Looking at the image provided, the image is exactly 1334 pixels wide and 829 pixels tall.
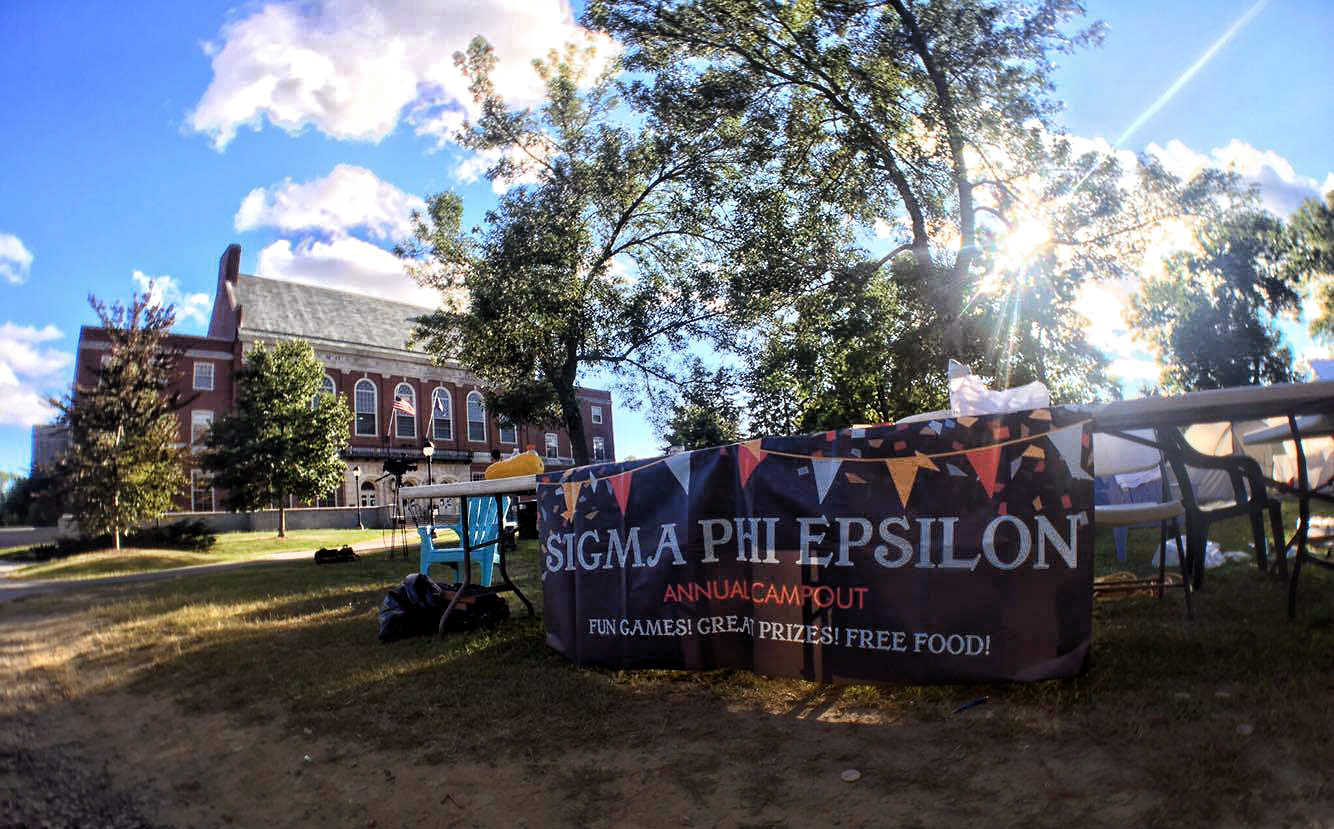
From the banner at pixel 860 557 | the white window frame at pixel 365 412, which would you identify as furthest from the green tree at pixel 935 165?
the white window frame at pixel 365 412

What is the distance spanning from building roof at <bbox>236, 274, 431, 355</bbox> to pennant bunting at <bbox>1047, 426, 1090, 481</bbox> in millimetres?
46333

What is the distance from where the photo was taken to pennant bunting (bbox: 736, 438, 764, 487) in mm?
4445

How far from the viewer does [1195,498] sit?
17.0 ft

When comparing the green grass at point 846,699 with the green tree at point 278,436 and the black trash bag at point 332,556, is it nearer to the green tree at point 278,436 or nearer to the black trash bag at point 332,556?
the black trash bag at point 332,556

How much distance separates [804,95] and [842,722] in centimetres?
1228

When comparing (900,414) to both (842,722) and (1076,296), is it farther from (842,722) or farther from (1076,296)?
(842,722)

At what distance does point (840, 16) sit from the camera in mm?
12180

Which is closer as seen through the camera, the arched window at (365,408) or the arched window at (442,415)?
the arched window at (365,408)

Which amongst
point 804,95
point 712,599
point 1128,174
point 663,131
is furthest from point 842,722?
point 663,131

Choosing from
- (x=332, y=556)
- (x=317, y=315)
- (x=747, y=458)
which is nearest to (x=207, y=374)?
(x=317, y=315)

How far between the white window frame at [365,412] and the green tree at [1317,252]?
4703 centimetres

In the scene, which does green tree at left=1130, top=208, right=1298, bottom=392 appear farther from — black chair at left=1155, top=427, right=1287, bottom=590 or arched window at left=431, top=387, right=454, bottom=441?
arched window at left=431, top=387, right=454, bottom=441

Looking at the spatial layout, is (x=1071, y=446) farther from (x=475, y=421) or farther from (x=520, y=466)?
(x=475, y=421)

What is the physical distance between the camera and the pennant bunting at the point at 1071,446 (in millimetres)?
3697
